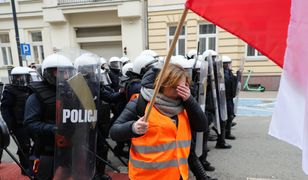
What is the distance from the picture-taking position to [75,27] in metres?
16.3

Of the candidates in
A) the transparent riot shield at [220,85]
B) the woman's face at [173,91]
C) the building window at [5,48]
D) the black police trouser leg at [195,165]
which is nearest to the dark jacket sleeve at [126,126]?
the woman's face at [173,91]

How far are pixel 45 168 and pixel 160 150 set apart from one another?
50.0 inches

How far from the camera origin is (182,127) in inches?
76.3

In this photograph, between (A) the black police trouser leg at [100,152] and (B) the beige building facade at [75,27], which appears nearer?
(A) the black police trouser leg at [100,152]

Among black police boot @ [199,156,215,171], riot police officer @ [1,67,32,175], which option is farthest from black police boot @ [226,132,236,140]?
riot police officer @ [1,67,32,175]

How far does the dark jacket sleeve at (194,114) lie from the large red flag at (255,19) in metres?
0.56

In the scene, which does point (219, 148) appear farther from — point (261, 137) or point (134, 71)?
point (134, 71)

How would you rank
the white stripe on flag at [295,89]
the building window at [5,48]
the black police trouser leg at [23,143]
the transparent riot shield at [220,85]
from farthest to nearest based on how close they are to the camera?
the building window at [5,48] → the transparent riot shield at [220,85] → the black police trouser leg at [23,143] → the white stripe on flag at [295,89]

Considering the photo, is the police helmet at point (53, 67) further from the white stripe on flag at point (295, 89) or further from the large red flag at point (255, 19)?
the white stripe on flag at point (295, 89)

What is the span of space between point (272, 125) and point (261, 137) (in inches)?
187

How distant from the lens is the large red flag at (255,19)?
5.04 ft

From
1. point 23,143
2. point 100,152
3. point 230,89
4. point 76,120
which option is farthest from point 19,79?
point 230,89

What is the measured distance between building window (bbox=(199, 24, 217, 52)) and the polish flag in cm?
1305

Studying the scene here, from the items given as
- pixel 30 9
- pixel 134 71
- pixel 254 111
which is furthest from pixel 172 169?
pixel 30 9
